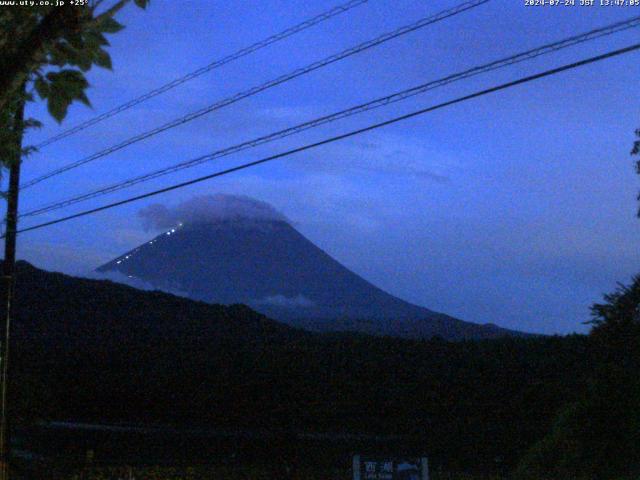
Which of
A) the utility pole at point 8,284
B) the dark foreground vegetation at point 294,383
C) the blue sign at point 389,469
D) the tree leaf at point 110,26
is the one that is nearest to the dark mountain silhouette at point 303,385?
the dark foreground vegetation at point 294,383

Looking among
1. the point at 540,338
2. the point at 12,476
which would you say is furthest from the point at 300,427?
the point at 12,476

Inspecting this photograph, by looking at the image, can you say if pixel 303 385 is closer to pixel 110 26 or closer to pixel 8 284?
pixel 8 284

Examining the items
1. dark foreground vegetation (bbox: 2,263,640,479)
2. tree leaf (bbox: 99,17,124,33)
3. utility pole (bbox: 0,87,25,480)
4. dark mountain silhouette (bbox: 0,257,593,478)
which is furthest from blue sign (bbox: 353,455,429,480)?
dark mountain silhouette (bbox: 0,257,593,478)

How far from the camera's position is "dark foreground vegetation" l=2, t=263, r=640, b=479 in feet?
65.6

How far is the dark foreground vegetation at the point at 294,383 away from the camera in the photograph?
20000 mm

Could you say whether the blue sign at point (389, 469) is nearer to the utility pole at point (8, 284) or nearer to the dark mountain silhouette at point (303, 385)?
the utility pole at point (8, 284)

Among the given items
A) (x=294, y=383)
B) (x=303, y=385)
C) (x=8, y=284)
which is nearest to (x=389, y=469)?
(x=8, y=284)

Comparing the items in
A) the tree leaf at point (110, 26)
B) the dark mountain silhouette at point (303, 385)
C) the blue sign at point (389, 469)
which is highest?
the tree leaf at point (110, 26)

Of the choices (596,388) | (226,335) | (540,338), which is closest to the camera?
(596,388)

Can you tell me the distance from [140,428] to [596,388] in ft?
64.2

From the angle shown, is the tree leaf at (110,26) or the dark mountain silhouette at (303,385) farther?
the dark mountain silhouette at (303,385)

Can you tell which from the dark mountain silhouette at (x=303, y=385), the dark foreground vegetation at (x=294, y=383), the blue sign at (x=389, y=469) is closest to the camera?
the blue sign at (x=389, y=469)

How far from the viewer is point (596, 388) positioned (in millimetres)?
8516

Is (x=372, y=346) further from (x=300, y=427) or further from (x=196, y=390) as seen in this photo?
(x=196, y=390)
